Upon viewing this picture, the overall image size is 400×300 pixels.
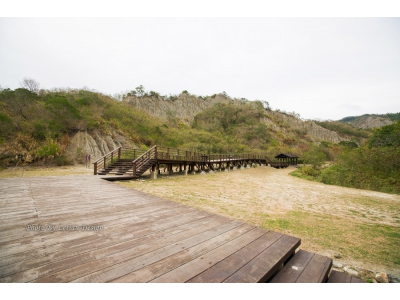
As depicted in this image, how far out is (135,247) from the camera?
229cm

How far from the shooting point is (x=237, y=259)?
2084 millimetres

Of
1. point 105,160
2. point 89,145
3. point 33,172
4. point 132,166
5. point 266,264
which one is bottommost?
point 33,172

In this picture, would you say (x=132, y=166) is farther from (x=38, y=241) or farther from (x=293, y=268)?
(x=293, y=268)

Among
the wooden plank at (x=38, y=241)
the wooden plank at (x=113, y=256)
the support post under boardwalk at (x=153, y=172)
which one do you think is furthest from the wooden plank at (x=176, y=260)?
the support post under boardwalk at (x=153, y=172)

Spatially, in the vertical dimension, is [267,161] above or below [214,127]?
below

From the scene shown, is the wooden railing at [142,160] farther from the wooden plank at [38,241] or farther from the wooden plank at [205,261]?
the wooden plank at [205,261]

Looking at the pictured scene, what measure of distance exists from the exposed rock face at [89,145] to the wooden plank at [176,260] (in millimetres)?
20686

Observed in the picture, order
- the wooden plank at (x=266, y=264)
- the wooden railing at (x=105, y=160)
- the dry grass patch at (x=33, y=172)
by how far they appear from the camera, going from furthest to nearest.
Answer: the dry grass patch at (x=33, y=172) < the wooden railing at (x=105, y=160) < the wooden plank at (x=266, y=264)

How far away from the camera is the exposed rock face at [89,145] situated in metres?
19.5

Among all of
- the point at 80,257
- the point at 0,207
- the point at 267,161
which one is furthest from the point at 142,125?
the point at 80,257

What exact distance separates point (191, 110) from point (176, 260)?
68.4 meters

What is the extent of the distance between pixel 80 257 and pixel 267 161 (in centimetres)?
3931

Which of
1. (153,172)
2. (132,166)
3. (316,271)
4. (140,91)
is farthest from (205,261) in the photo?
(140,91)
